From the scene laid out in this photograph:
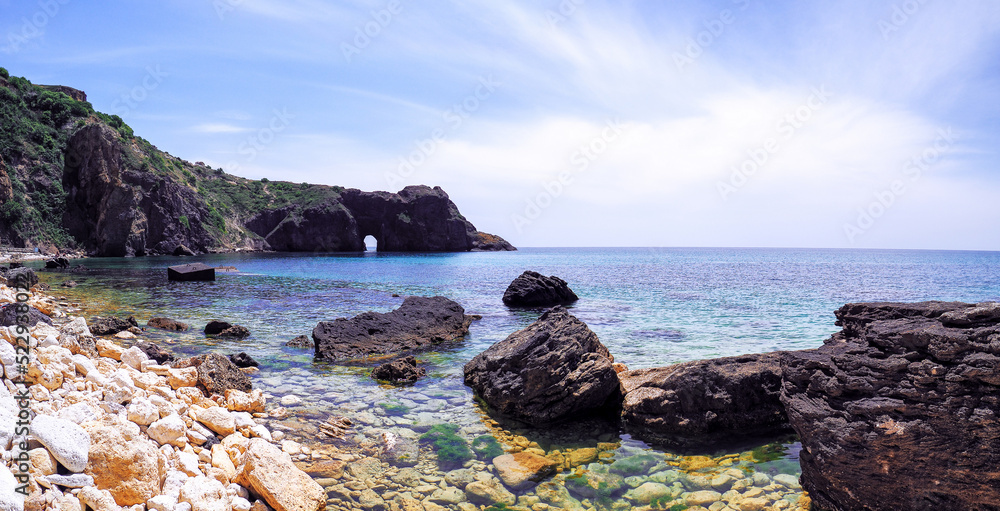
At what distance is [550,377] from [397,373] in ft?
12.1

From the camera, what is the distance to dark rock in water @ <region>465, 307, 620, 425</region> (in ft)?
27.2

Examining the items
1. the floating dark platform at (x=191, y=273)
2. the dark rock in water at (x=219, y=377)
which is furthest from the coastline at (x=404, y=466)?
the floating dark platform at (x=191, y=273)

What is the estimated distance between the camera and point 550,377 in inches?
334

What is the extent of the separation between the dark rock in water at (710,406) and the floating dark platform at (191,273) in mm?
36433

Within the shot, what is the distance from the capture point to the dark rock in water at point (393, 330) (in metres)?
13.0

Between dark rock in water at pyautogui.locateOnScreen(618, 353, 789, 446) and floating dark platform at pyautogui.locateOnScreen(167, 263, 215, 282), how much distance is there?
3643 centimetres

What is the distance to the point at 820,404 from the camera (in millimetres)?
5578

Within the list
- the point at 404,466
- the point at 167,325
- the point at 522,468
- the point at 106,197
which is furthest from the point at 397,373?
A: the point at 106,197

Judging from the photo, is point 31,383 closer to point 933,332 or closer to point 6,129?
point 933,332

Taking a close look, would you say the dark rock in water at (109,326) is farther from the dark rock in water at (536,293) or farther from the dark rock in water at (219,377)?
the dark rock in water at (536,293)

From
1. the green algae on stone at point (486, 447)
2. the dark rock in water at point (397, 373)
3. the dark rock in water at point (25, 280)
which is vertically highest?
the dark rock in water at point (25, 280)

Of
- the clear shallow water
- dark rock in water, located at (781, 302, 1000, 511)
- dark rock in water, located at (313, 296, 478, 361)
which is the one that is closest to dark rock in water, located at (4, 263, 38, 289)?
the clear shallow water

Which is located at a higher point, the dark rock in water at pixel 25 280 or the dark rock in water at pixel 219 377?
the dark rock in water at pixel 25 280

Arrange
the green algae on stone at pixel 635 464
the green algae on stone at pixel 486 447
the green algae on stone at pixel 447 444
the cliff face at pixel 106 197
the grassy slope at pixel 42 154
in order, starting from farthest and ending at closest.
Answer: the cliff face at pixel 106 197
the grassy slope at pixel 42 154
the green algae on stone at pixel 486 447
the green algae on stone at pixel 447 444
the green algae on stone at pixel 635 464
